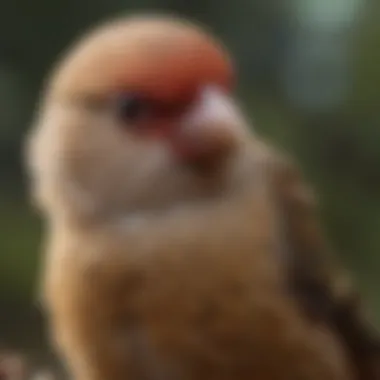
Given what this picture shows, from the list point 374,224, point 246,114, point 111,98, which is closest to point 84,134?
point 111,98

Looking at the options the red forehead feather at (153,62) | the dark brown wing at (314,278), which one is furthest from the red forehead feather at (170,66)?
the dark brown wing at (314,278)

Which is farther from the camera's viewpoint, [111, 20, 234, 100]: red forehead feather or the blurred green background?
the blurred green background

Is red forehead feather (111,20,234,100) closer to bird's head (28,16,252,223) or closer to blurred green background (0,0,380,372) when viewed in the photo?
bird's head (28,16,252,223)

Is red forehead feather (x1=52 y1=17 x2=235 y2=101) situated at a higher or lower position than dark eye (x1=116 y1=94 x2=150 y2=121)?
higher

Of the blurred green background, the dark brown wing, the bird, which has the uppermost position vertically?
the blurred green background

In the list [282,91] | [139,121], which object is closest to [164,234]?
[139,121]

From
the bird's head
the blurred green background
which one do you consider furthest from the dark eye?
the blurred green background

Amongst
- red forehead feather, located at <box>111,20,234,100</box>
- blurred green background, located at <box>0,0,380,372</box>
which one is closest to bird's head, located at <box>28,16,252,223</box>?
red forehead feather, located at <box>111,20,234,100</box>

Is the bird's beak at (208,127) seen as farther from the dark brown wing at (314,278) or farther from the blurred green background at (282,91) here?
the blurred green background at (282,91)
